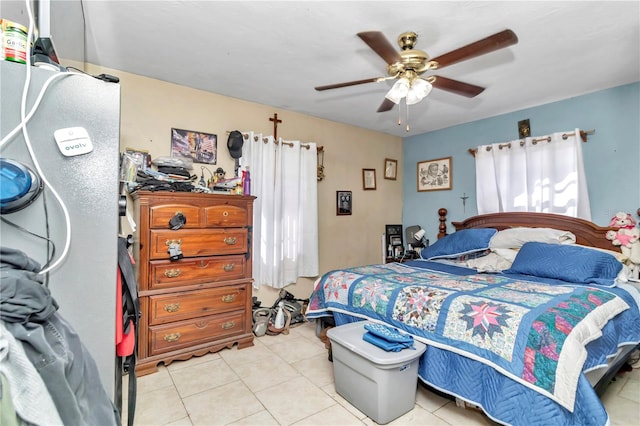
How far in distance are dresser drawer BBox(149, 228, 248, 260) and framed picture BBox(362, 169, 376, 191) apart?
2120mm

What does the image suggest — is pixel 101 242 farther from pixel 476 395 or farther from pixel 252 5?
pixel 476 395

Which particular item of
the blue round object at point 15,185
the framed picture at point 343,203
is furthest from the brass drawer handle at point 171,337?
the framed picture at point 343,203

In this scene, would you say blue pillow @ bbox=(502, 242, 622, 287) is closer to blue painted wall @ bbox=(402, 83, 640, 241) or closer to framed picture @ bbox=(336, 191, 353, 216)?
blue painted wall @ bbox=(402, 83, 640, 241)

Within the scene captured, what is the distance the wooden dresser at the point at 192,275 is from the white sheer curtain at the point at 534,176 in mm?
2863

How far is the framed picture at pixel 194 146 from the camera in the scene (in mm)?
2980

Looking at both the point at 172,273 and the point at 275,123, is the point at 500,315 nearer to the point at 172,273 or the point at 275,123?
the point at 172,273

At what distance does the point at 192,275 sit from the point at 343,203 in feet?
7.35

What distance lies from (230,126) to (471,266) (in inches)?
115

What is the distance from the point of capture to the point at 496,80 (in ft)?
9.23

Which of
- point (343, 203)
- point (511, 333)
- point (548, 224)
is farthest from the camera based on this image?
point (343, 203)

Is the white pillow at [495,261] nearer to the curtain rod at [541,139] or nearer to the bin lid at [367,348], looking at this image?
the curtain rod at [541,139]

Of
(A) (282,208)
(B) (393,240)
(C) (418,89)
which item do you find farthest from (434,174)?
(C) (418,89)

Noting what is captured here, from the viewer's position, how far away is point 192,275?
8.51ft

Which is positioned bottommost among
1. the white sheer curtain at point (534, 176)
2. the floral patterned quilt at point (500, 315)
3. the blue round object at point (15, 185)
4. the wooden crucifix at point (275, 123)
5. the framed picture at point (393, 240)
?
the floral patterned quilt at point (500, 315)
